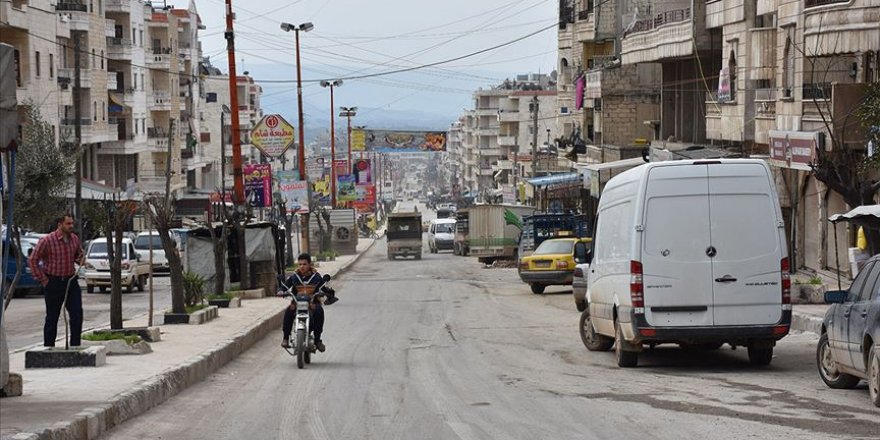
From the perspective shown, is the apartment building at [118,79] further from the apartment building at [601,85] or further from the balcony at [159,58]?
the apartment building at [601,85]

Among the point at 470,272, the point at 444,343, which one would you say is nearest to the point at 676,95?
the point at 470,272

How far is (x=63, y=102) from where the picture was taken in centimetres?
6519

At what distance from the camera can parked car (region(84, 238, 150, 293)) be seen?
135 ft

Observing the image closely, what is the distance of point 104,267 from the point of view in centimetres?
4116

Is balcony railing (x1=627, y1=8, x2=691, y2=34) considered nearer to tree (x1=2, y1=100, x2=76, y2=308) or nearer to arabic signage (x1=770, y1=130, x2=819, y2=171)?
arabic signage (x1=770, y1=130, x2=819, y2=171)

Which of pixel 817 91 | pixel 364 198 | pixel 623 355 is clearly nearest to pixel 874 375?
pixel 623 355

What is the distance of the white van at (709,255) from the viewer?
16734 millimetres

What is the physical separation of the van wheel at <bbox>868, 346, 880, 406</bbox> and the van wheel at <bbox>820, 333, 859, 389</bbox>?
1090mm

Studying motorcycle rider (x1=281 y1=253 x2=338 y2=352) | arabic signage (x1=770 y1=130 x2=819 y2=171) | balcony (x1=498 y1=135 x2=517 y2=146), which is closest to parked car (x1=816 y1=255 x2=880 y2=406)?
motorcycle rider (x1=281 y1=253 x2=338 y2=352)

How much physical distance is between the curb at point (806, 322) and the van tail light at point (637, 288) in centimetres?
698

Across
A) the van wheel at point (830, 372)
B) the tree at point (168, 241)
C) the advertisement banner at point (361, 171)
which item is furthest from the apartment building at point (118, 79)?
the van wheel at point (830, 372)

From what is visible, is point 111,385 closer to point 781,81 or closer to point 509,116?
point 781,81

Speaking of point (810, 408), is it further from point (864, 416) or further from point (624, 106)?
point (624, 106)

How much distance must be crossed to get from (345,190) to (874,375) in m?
93.4
